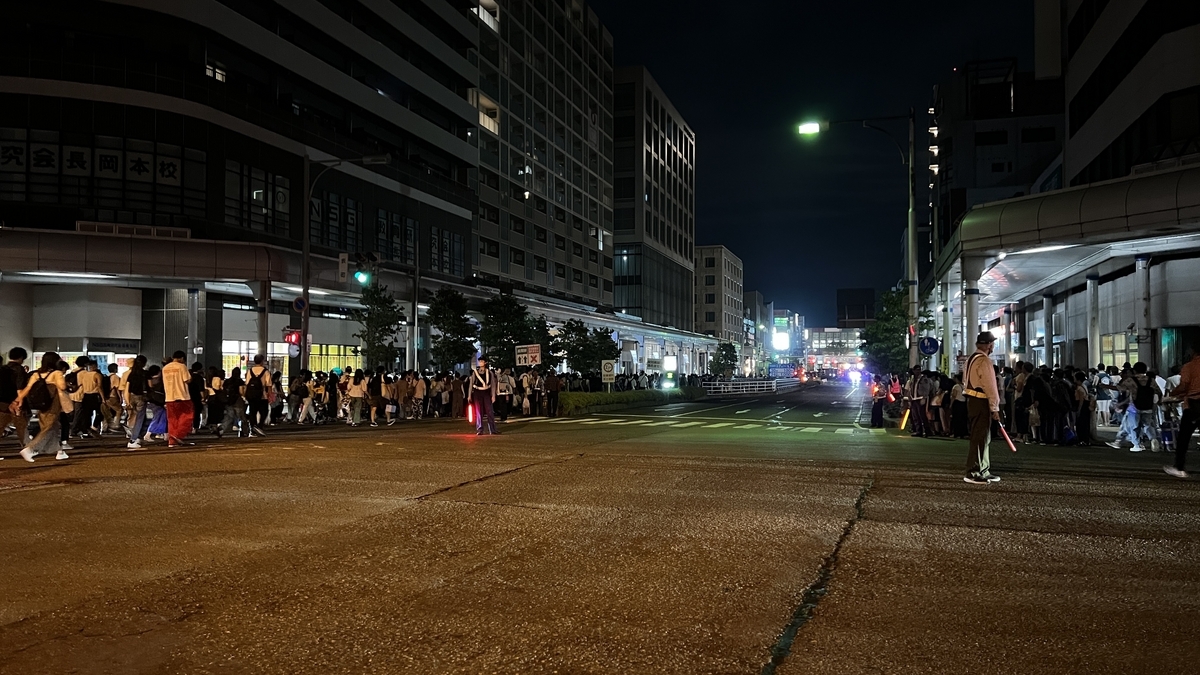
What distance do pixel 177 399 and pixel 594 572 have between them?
12.7m

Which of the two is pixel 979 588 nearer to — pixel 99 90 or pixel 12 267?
pixel 12 267

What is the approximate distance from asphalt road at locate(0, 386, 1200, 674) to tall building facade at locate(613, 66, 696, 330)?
277ft

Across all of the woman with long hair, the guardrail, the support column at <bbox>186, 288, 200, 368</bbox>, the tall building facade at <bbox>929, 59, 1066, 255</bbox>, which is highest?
the tall building facade at <bbox>929, 59, 1066, 255</bbox>

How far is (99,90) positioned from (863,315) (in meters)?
102

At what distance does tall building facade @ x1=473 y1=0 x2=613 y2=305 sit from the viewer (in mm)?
63719

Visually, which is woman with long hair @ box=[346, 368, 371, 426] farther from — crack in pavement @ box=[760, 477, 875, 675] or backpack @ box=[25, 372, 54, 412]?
crack in pavement @ box=[760, 477, 875, 675]

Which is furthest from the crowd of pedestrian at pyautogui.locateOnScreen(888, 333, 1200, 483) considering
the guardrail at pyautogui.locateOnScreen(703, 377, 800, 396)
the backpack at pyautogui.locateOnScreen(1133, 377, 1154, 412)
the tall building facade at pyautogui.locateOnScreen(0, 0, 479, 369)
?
the guardrail at pyautogui.locateOnScreen(703, 377, 800, 396)

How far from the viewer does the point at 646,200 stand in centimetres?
10044

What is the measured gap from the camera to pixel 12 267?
1067 inches

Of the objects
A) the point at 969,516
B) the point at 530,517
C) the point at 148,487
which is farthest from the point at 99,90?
the point at 969,516

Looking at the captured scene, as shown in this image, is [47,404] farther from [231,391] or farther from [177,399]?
[231,391]

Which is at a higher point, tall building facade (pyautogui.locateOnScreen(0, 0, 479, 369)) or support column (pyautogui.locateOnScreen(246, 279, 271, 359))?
tall building facade (pyautogui.locateOnScreen(0, 0, 479, 369))

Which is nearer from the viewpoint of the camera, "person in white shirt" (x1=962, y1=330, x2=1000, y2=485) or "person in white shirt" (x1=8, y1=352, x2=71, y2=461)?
"person in white shirt" (x1=962, y1=330, x2=1000, y2=485)

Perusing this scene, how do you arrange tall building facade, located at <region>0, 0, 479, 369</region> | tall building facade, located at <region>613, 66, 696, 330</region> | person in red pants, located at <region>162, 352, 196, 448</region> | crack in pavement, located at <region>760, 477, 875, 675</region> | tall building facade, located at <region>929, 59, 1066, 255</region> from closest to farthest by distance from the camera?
crack in pavement, located at <region>760, 477, 875, 675</region> < person in red pants, located at <region>162, 352, 196, 448</region> < tall building facade, located at <region>0, 0, 479, 369</region> < tall building facade, located at <region>929, 59, 1066, 255</region> < tall building facade, located at <region>613, 66, 696, 330</region>
